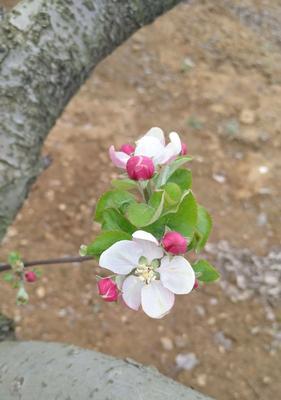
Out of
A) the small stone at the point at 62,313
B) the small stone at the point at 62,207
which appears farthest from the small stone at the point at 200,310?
the small stone at the point at 62,207

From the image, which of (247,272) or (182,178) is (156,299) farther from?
(247,272)

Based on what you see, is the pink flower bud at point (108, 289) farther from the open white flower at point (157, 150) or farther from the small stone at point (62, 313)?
the small stone at point (62, 313)

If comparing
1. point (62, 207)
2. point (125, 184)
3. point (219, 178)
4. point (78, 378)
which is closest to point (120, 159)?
point (125, 184)

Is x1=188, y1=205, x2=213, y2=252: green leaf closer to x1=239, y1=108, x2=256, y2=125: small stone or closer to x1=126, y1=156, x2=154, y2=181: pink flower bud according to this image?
x1=126, y1=156, x2=154, y2=181: pink flower bud

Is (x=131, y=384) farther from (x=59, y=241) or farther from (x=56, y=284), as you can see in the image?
(x=59, y=241)

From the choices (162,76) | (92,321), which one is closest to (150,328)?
(92,321)

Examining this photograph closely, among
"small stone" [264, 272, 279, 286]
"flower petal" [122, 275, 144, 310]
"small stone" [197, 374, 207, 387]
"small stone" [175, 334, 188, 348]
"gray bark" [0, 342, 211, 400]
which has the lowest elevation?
"small stone" [264, 272, 279, 286]

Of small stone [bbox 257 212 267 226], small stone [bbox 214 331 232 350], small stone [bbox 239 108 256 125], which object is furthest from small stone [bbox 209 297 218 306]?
small stone [bbox 239 108 256 125]
